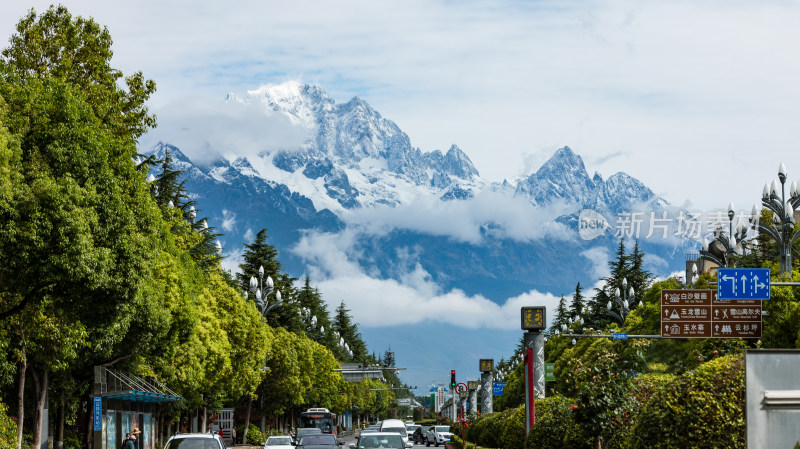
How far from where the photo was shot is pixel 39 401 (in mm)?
32094

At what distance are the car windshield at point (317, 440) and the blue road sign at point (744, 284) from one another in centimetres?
1257

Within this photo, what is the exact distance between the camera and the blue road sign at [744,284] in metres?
27.5

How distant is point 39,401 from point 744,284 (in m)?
22.1

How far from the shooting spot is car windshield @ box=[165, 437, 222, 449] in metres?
22.2

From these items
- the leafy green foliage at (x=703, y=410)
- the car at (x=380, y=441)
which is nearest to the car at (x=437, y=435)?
the car at (x=380, y=441)

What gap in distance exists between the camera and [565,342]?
89875 millimetres

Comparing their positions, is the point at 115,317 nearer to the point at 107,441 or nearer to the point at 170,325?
the point at 170,325

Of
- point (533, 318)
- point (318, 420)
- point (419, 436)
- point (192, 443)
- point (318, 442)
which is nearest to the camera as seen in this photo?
point (192, 443)

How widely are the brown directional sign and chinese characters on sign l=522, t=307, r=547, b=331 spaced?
406cm

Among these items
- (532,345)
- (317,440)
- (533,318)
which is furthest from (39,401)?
(533,318)

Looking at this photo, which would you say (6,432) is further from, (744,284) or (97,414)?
(744,284)

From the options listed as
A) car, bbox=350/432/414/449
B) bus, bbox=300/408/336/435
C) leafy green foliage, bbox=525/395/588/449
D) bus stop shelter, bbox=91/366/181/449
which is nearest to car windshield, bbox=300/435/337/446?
car, bbox=350/432/414/449

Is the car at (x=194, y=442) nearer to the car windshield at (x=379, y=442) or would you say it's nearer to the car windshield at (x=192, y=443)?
the car windshield at (x=192, y=443)

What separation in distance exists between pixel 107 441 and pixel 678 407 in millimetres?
30315
